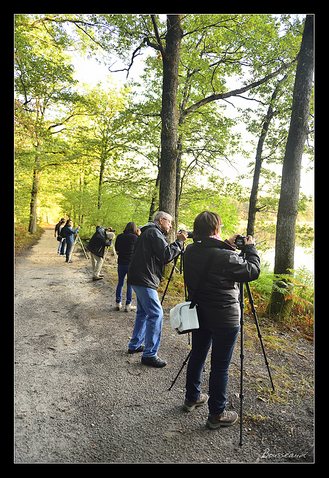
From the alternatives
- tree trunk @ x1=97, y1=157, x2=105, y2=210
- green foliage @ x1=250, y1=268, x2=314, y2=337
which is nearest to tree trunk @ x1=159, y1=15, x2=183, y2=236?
green foliage @ x1=250, y1=268, x2=314, y2=337

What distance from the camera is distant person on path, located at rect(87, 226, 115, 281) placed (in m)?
8.05

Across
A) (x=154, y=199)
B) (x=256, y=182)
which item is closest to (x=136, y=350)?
(x=256, y=182)

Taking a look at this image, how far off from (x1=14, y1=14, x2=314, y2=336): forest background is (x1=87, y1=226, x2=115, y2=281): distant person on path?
76.6 inches

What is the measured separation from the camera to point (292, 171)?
202 inches

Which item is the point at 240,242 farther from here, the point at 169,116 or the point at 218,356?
the point at 169,116

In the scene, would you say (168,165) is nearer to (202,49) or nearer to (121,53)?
(121,53)

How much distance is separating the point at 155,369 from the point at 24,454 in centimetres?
173

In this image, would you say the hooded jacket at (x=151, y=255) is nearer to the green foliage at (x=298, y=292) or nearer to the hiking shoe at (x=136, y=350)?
the hiking shoe at (x=136, y=350)

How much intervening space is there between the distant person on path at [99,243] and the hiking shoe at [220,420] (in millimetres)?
6106

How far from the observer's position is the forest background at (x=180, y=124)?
5199 mm

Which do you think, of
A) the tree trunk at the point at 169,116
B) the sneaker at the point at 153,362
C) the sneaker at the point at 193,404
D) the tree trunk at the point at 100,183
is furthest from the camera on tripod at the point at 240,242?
the tree trunk at the point at 100,183

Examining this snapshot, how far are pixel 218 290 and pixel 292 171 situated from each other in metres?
3.73

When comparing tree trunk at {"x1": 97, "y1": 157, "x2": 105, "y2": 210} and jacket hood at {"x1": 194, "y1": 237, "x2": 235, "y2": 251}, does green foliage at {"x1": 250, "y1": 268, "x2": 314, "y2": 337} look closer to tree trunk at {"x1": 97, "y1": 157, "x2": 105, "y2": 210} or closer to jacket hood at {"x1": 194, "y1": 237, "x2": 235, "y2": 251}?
jacket hood at {"x1": 194, "y1": 237, "x2": 235, "y2": 251}
